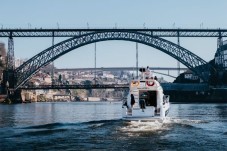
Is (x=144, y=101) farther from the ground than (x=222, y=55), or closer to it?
closer to it

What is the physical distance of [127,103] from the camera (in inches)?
1564

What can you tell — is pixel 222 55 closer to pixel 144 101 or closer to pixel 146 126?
pixel 144 101

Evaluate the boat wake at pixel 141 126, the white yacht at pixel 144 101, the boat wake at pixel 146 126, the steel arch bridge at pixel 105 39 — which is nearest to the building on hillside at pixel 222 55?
the steel arch bridge at pixel 105 39

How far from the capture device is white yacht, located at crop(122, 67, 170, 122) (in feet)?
125

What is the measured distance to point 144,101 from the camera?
3888cm

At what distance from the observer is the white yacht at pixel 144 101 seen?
3822 centimetres

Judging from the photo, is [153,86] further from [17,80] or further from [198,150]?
[17,80]

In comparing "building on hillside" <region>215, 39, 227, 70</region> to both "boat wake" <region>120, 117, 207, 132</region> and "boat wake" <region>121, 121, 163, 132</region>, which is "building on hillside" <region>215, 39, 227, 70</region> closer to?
"boat wake" <region>120, 117, 207, 132</region>

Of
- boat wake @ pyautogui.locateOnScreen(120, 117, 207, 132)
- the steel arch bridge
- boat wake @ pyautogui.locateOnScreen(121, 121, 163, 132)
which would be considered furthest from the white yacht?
the steel arch bridge

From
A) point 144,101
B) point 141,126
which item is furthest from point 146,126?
point 144,101

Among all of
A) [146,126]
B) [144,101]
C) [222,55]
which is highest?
[222,55]

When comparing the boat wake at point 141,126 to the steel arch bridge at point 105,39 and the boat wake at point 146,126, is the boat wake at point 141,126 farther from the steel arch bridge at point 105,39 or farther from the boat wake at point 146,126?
the steel arch bridge at point 105,39

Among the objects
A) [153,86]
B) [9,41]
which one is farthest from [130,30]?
[153,86]

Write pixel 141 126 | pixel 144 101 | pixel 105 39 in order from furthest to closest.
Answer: pixel 105 39 < pixel 144 101 < pixel 141 126
